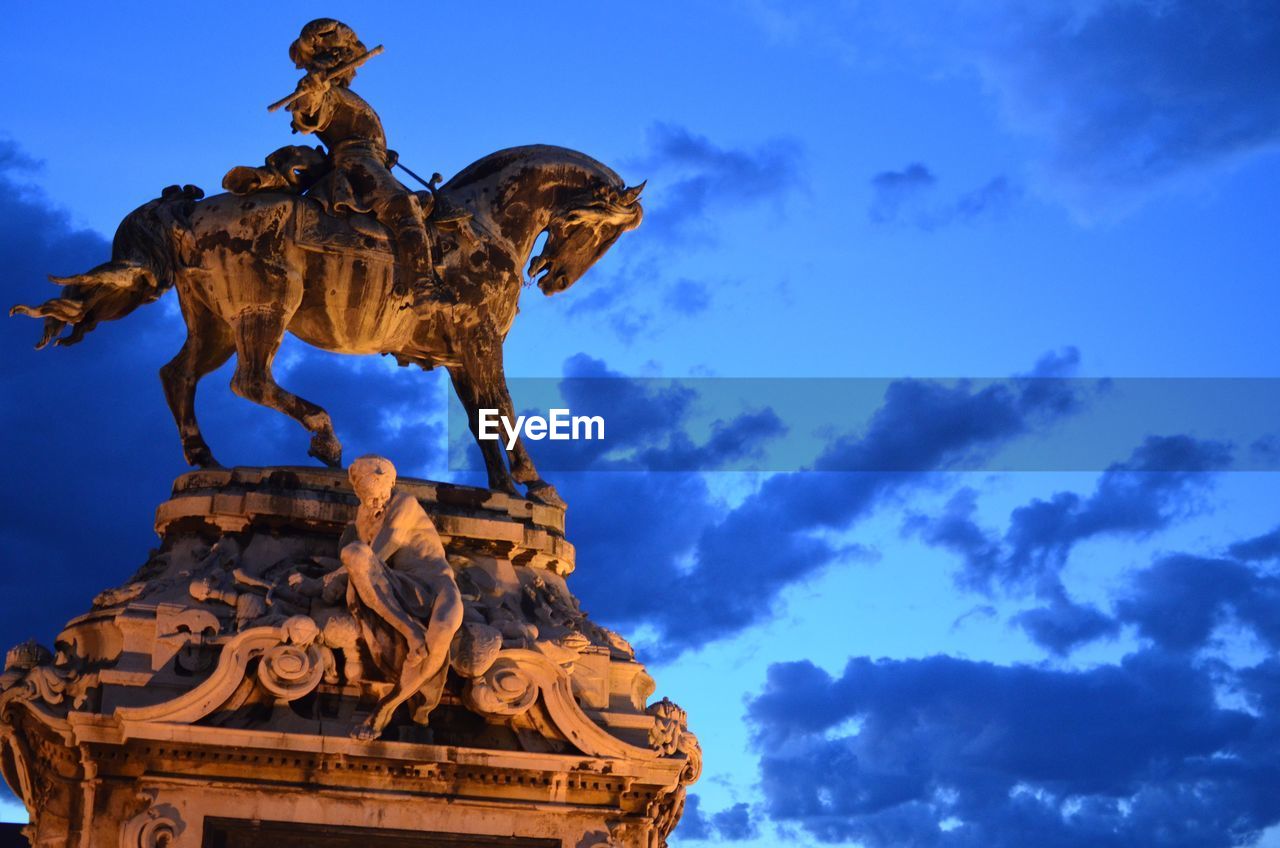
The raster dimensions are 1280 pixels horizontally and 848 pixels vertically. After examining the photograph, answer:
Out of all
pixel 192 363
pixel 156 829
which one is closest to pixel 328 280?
pixel 192 363

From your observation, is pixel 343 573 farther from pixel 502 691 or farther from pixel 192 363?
pixel 192 363

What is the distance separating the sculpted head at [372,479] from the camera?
2058 cm

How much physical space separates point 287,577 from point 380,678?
4.70ft

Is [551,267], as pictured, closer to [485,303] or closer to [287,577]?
[485,303]

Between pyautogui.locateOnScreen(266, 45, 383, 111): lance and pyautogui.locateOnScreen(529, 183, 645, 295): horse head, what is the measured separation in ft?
8.58

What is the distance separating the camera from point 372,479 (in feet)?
67.5

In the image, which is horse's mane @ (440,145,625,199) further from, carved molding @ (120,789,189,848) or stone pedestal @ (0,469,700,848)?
carved molding @ (120,789,189,848)

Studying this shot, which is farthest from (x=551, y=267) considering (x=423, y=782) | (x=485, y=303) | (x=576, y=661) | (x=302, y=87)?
(x=423, y=782)

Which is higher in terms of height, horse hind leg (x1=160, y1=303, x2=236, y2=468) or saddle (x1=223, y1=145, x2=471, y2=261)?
saddle (x1=223, y1=145, x2=471, y2=261)

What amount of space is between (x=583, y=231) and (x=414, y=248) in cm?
232

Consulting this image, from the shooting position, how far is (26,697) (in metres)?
20.2

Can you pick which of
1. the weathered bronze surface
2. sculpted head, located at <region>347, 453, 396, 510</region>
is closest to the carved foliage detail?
sculpted head, located at <region>347, 453, 396, 510</region>

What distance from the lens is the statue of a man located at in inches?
792

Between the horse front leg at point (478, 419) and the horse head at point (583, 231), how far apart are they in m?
1.62
